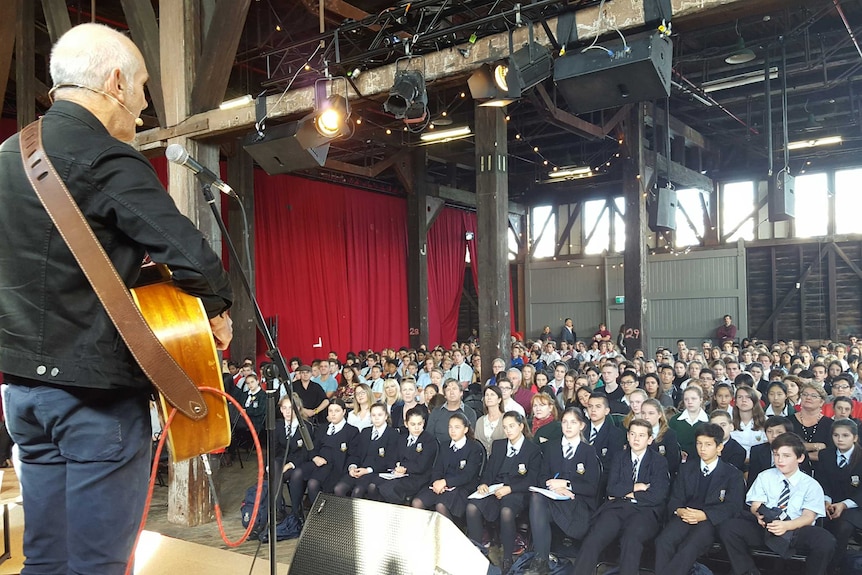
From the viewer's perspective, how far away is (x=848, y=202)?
43.6ft

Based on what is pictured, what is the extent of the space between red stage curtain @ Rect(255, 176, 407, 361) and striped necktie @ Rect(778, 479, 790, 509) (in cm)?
836

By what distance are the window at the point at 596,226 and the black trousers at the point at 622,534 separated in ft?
43.2

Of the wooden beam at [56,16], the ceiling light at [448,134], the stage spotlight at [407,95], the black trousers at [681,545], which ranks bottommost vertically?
the black trousers at [681,545]

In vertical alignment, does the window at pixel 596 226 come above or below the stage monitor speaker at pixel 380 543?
above

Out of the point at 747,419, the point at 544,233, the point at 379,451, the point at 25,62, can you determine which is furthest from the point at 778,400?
the point at 544,233

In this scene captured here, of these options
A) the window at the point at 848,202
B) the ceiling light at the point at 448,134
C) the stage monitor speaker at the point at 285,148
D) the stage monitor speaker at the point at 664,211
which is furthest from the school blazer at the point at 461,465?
the window at the point at 848,202

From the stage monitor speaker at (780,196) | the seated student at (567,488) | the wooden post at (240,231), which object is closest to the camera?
the seated student at (567,488)

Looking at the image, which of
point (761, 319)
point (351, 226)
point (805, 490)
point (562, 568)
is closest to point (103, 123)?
point (562, 568)

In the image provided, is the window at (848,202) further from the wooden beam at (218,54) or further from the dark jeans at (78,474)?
the dark jeans at (78,474)

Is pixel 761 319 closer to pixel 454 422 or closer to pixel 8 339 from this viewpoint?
pixel 454 422

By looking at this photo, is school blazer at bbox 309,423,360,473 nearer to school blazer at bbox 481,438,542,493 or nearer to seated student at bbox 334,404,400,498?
seated student at bbox 334,404,400,498

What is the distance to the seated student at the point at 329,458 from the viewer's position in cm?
475

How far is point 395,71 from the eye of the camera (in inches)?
140

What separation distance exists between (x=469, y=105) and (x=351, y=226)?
3952 millimetres
